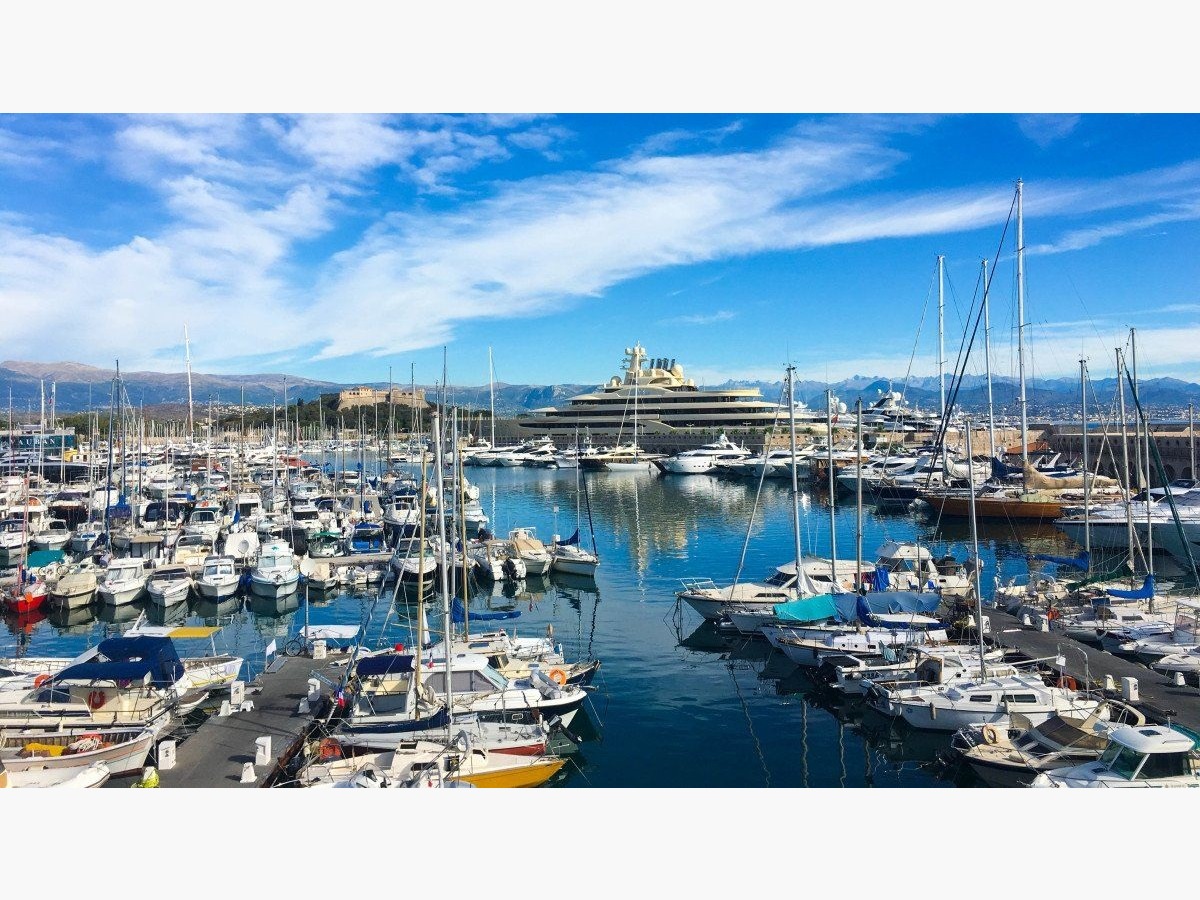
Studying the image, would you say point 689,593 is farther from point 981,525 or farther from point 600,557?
point 981,525

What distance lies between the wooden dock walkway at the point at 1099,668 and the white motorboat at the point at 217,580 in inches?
617

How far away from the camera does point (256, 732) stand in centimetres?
1016

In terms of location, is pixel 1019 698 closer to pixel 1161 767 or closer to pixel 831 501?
pixel 1161 767

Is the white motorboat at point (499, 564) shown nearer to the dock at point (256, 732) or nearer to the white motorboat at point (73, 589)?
the dock at point (256, 732)

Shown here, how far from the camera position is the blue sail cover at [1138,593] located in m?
15.7

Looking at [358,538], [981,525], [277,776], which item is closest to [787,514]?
[981,525]

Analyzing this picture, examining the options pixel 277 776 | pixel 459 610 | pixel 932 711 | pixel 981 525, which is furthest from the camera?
pixel 981 525

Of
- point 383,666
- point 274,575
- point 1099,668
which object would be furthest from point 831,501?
point 274,575

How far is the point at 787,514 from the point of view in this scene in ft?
116

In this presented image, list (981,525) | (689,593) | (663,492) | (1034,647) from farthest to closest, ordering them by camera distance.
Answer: (663,492) → (981,525) → (689,593) → (1034,647)

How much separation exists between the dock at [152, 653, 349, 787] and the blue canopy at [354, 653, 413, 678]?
833 millimetres

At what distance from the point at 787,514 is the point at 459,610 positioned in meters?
21.8

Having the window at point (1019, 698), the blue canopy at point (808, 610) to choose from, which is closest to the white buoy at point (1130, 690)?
the window at point (1019, 698)

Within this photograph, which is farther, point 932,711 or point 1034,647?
point 1034,647
